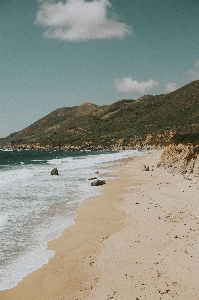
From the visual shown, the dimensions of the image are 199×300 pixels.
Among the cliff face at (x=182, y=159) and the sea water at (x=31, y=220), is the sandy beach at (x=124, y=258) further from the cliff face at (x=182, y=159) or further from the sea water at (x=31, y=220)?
the cliff face at (x=182, y=159)

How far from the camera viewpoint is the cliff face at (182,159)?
31.0 m

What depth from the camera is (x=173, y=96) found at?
541 feet

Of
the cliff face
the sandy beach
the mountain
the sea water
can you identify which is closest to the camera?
the sandy beach

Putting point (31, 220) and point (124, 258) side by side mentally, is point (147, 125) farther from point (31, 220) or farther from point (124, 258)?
point (124, 258)

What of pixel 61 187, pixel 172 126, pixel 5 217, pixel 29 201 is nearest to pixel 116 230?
pixel 5 217

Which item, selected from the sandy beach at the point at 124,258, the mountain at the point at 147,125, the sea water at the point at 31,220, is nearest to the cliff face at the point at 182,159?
the sea water at the point at 31,220

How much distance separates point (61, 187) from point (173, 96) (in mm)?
148807

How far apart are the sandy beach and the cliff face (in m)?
13.3

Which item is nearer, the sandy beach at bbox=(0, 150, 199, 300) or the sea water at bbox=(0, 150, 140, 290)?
the sandy beach at bbox=(0, 150, 199, 300)

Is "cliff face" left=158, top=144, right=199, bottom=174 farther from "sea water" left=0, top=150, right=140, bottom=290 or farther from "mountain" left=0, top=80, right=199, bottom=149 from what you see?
"mountain" left=0, top=80, right=199, bottom=149

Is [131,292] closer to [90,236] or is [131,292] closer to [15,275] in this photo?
[15,275]

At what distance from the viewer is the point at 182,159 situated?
33188mm

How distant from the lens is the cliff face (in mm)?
30953

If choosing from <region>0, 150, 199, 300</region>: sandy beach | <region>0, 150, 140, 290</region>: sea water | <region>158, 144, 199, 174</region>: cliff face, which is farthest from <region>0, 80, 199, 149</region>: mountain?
<region>0, 150, 199, 300</region>: sandy beach
